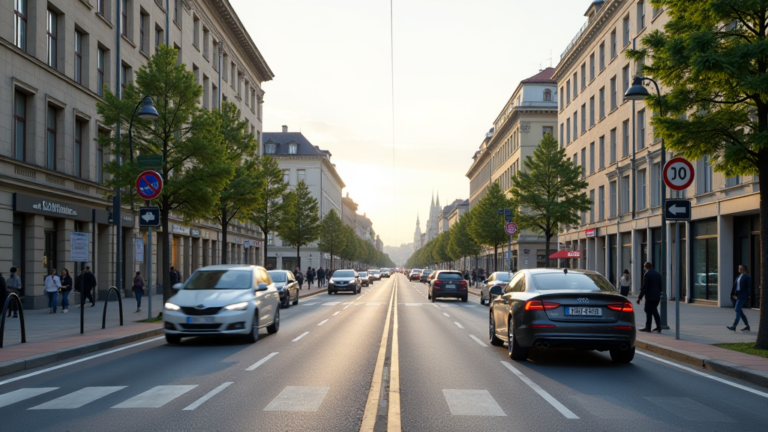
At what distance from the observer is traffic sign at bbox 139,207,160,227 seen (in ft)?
63.6

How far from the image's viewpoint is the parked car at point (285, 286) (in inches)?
1149

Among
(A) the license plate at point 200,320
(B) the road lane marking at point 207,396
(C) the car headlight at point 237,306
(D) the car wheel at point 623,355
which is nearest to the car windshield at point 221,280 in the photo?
(C) the car headlight at point 237,306

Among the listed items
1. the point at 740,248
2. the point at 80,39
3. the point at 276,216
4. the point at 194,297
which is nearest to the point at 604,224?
the point at 740,248

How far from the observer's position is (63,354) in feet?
40.4

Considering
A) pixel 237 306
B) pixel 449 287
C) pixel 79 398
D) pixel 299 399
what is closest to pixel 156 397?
pixel 79 398

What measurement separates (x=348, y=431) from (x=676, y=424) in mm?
3267

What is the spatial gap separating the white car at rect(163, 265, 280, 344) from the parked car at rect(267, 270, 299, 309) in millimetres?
12705

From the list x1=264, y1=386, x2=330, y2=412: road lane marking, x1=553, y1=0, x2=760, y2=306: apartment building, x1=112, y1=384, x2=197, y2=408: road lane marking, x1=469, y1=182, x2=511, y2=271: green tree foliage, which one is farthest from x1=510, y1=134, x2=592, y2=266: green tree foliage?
x1=112, y1=384, x2=197, y2=408: road lane marking

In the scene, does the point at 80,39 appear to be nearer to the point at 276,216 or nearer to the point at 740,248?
the point at 276,216

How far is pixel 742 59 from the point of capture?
12922mm

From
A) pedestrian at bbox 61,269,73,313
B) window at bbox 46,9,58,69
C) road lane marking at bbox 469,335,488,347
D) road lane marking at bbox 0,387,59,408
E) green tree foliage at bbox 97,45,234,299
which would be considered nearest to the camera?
road lane marking at bbox 0,387,59,408

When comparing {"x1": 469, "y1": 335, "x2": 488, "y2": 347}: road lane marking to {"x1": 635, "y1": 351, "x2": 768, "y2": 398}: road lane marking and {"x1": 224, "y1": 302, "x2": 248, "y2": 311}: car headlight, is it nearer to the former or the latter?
{"x1": 635, "y1": 351, "x2": 768, "y2": 398}: road lane marking

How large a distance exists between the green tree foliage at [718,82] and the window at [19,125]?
808 inches

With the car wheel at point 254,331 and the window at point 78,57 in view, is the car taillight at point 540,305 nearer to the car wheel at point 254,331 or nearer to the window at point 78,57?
the car wheel at point 254,331
